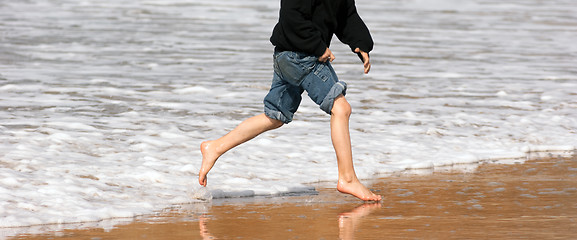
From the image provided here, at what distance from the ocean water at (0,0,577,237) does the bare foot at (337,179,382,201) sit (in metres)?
0.51

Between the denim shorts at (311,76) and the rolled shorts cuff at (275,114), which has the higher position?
the denim shorts at (311,76)

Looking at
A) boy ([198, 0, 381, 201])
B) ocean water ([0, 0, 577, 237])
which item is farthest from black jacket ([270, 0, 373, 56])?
ocean water ([0, 0, 577, 237])

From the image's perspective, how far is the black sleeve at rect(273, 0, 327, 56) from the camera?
517 centimetres

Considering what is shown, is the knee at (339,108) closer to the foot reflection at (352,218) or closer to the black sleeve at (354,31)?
the black sleeve at (354,31)

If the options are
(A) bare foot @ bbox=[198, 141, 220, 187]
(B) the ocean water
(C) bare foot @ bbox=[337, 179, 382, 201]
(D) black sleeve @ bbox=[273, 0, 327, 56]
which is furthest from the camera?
(B) the ocean water

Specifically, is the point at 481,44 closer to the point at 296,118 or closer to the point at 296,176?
the point at 296,118

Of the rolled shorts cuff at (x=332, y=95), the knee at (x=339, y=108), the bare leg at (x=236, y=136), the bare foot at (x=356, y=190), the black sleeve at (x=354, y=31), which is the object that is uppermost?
the black sleeve at (x=354, y=31)

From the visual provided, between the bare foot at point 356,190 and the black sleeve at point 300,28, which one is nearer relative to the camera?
the black sleeve at point 300,28

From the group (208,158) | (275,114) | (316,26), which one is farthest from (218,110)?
(316,26)

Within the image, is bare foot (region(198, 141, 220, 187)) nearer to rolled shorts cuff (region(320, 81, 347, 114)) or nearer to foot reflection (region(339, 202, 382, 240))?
rolled shorts cuff (region(320, 81, 347, 114))

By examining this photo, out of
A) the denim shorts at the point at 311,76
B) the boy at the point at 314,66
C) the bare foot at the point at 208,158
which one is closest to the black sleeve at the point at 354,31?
the boy at the point at 314,66

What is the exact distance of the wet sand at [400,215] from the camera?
15.2ft

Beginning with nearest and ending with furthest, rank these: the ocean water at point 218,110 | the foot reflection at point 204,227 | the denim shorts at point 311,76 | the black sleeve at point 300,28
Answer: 1. the foot reflection at point 204,227
2. the black sleeve at point 300,28
3. the denim shorts at point 311,76
4. the ocean water at point 218,110

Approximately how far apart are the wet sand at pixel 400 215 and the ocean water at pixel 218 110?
289 mm
